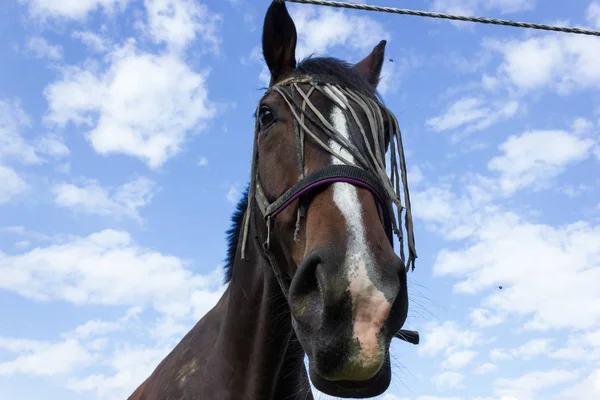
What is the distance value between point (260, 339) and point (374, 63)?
2.46 metres

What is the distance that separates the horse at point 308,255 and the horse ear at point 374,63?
12mm

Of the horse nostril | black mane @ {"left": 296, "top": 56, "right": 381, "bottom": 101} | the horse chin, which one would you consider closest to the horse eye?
black mane @ {"left": 296, "top": 56, "right": 381, "bottom": 101}

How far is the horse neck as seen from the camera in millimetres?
3652

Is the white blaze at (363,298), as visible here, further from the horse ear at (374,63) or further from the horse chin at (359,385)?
the horse ear at (374,63)

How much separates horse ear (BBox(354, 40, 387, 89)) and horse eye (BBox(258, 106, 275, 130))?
47.6 inches

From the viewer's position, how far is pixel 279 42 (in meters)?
4.05

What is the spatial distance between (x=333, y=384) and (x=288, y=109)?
1.75 metres

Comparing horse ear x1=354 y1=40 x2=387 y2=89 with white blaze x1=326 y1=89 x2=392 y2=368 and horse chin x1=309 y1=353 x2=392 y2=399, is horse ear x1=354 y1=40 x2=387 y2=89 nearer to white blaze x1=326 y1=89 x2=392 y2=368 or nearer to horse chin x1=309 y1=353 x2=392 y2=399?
white blaze x1=326 y1=89 x2=392 y2=368

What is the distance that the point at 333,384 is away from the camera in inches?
98.7

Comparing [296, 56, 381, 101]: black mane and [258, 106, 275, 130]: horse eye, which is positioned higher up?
[296, 56, 381, 101]: black mane

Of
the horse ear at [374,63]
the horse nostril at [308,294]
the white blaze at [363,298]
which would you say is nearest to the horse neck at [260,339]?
the horse nostril at [308,294]

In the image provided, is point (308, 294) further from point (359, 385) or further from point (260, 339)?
point (260, 339)

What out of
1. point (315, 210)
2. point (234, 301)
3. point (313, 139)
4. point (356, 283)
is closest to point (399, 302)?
point (356, 283)

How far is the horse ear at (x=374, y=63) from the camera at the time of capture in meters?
4.61
